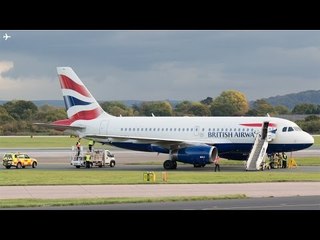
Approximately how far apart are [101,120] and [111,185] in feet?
77.5

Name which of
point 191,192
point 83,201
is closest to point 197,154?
point 191,192

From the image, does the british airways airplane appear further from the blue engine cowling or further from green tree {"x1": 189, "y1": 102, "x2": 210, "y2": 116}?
green tree {"x1": 189, "y1": 102, "x2": 210, "y2": 116}

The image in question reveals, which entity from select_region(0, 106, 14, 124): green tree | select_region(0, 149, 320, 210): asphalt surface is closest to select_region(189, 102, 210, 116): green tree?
select_region(0, 106, 14, 124): green tree

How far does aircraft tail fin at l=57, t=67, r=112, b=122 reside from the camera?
60406 mm

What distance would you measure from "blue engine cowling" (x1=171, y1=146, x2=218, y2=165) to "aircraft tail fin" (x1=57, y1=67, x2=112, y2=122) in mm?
10875

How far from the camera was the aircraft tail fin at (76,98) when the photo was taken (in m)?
60.4

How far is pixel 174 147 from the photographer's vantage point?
53719 millimetres

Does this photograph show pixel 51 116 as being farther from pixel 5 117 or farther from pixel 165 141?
pixel 165 141

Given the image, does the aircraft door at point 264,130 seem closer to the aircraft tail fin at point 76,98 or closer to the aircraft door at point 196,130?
the aircraft door at point 196,130
